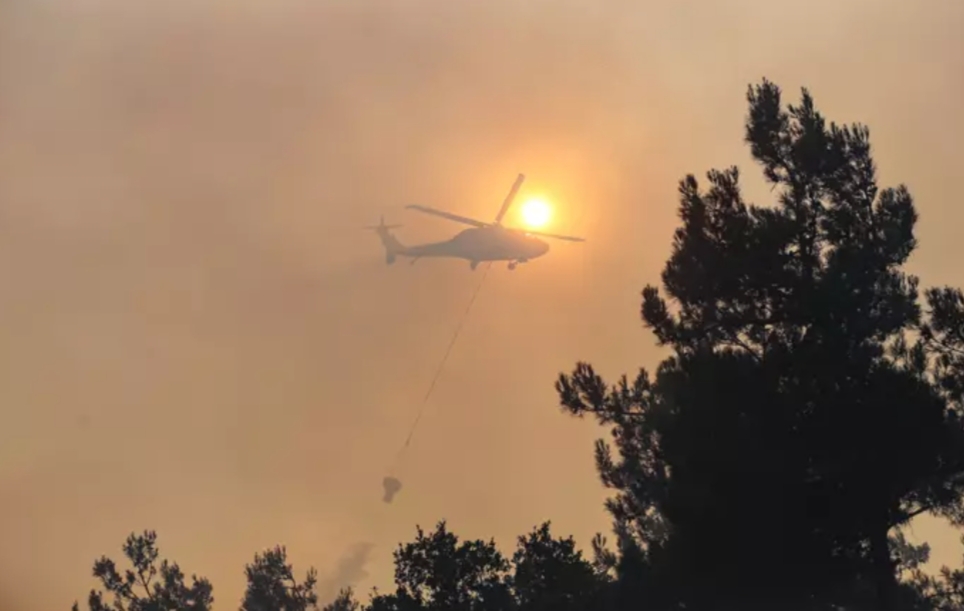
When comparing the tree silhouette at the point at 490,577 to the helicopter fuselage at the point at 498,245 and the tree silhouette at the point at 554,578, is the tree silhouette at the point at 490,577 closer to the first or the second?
the tree silhouette at the point at 554,578

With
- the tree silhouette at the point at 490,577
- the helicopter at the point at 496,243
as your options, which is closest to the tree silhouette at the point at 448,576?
the tree silhouette at the point at 490,577

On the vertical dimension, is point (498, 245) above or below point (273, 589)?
above

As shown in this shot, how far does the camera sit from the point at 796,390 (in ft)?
69.7

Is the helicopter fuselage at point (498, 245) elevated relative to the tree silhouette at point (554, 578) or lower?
elevated

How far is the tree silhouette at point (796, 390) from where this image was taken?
65.9 feet

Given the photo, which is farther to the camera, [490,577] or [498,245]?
[498,245]

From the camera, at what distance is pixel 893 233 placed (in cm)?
2178

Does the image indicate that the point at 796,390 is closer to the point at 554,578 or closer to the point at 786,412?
the point at 786,412

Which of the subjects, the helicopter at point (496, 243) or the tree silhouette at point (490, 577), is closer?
the tree silhouette at point (490, 577)

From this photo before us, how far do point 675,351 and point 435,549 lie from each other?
331 inches

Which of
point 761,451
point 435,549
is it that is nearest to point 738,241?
point 761,451

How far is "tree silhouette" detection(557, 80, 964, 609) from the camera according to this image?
2008cm

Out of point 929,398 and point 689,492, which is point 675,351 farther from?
point 929,398

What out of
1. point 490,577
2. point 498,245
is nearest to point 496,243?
point 498,245
